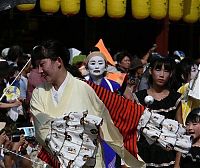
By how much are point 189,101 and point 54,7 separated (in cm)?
608

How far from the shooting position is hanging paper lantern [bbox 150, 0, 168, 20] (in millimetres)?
13297

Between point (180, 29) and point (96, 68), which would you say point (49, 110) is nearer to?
point (96, 68)

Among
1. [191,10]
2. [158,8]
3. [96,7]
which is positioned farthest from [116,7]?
[191,10]

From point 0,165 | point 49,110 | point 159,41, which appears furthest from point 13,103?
point 159,41

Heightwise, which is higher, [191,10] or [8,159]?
[8,159]

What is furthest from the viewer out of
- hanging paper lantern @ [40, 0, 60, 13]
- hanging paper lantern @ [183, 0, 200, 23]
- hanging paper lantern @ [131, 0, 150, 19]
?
hanging paper lantern @ [183, 0, 200, 23]

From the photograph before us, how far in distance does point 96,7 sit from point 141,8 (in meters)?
0.94

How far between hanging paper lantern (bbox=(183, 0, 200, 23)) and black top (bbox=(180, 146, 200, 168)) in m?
8.20

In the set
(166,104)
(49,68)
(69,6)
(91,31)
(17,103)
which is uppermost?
(49,68)

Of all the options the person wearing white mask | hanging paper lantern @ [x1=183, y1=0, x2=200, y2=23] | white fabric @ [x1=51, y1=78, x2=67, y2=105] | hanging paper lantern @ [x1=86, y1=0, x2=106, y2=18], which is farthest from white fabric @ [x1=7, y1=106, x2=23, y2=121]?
hanging paper lantern @ [x1=183, y1=0, x2=200, y2=23]

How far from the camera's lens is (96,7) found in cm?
1286

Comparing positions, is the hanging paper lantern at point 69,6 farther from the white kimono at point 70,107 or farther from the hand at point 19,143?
the white kimono at point 70,107

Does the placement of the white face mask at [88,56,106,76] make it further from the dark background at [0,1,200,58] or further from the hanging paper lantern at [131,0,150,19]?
the dark background at [0,1,200,58]

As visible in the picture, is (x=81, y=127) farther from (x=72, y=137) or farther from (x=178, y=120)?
(x=178, y=120)
